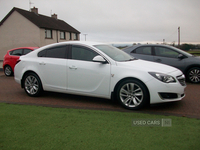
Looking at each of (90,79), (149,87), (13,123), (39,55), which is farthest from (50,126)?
(39,55)

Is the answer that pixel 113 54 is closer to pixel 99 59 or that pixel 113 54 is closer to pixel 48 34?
pixel 99 59

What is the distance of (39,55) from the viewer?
670 cm

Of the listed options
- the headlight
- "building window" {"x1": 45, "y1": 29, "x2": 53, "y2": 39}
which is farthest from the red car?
"building window" {"x1": 45, "y1": 29, "x2": 53, "y2": 39}

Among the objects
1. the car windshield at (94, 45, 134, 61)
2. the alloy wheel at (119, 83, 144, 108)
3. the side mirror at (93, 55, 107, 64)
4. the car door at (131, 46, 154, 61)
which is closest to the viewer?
A: the alloy wheel at (119, 83, 144, 108)

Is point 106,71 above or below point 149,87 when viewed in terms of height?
above

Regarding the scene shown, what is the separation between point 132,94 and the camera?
529 cm

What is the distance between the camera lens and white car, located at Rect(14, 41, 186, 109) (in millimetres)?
5164

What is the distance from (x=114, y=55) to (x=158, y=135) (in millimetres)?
2815

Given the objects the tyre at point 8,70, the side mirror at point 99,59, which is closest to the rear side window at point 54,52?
the side mirror at point 99,59

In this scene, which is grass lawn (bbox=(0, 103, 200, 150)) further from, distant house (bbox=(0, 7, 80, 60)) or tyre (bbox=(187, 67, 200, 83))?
distant house (bbox=(0, 7, 80, 60))

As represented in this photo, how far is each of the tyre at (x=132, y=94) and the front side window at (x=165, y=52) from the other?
513 centimetres

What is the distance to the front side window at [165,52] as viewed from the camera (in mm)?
9719

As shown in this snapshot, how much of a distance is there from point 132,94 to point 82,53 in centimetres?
181

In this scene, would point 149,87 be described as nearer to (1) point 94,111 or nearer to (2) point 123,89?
(2) point 123,89
